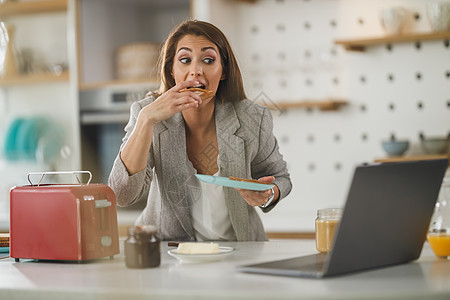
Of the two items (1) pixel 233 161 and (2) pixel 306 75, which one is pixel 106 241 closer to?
(1) pixel 233 161

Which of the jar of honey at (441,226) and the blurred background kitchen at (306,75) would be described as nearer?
the jar of honey at (441,226)

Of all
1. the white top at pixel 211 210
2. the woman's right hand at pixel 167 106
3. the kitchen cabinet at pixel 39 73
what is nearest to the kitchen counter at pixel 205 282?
the woman's right hand at pixel 167 106

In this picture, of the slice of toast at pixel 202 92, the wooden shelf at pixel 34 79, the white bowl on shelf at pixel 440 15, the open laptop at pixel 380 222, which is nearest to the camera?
the open laptop at pixel 380 222

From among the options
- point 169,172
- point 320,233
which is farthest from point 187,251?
point 169,172

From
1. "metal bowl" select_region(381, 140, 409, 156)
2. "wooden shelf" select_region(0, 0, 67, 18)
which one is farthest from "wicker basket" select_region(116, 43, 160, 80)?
"metal bowl" select_region(381, 140, 409, 156)

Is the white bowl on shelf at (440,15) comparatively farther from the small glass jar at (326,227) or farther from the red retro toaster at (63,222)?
the red retro toaster at (63,222)

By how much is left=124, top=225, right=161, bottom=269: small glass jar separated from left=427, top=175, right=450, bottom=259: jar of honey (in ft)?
2.39

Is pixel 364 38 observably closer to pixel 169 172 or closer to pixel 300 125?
pixel 300 125

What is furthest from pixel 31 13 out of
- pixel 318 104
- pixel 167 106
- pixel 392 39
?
pixel 167 106

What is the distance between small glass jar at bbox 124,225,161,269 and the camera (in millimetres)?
1599

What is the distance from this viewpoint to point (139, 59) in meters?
4.16

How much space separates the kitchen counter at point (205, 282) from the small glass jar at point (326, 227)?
0.42 feet

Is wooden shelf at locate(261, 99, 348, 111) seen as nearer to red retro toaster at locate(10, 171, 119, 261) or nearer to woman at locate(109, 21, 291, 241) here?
woman at locate(109, 21, 291, 241)

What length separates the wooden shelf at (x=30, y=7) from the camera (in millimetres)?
4586
